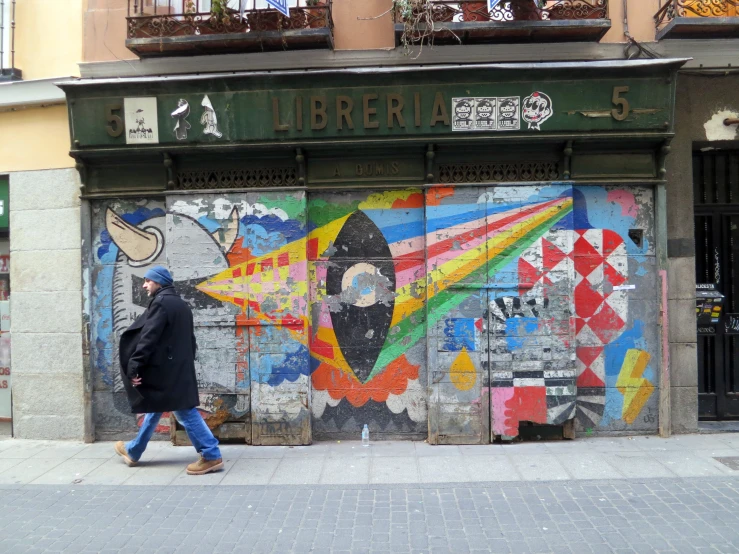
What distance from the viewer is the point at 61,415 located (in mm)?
7441

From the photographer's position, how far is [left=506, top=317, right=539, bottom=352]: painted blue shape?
22.9ft

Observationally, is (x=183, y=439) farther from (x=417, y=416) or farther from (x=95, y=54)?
(x=95, y=54)

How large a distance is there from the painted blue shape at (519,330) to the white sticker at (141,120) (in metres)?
4.61

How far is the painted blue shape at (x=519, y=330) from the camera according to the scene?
22.9ft

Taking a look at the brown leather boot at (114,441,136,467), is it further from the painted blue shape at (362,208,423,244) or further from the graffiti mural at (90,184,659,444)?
the painted blue shape at (362,208,423,244)

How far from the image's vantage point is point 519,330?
698 centimetres

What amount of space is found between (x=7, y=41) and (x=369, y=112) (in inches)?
186

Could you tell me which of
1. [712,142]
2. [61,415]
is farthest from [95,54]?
[712,142]

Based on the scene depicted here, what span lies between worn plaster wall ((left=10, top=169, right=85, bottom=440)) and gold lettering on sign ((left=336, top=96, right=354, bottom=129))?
3.32 m

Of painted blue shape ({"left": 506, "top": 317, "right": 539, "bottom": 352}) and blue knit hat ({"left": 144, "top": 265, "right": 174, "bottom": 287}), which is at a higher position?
blue knit hat ({"left": 144, "top": 265, "right": 174, "bottom": 287})

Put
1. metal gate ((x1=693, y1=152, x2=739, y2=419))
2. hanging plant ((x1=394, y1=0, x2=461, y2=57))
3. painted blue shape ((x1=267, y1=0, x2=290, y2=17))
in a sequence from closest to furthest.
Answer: painted blue shape ((x1=267, y1=0, x2=290, y2=17)) < hanging plant ((x1=394, y1=0, x2=461, y2=57)) < metal gate ((x1=693, y1=152, x2=739, y2=419))

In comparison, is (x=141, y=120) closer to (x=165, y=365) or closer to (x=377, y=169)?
(x=377, y=169)

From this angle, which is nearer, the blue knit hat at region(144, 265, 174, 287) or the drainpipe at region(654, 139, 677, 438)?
the blue knit hat at region(144, 265, 174, 287)

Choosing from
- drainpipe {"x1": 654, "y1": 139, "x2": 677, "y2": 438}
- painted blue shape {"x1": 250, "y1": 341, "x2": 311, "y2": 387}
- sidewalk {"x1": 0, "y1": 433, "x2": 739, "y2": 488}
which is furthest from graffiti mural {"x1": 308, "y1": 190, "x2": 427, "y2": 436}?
drainpipe {"x1": 654, "y1": 139, "x2": 677, "y2": 438}
